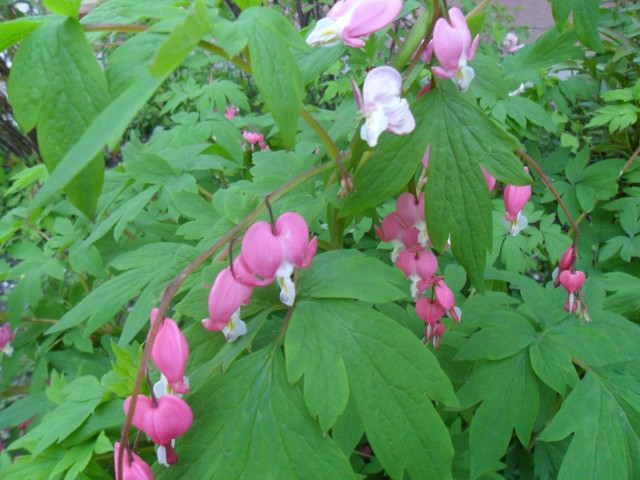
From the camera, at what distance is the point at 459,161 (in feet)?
2.70

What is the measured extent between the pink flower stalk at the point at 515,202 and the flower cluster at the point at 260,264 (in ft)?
1.67

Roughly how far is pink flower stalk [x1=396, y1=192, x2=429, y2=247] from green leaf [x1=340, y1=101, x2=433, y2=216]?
13 cm

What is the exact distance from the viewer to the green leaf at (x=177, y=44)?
511 millimetres

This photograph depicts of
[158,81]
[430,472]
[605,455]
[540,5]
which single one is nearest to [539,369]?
[605,455]

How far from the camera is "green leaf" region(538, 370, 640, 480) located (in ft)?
3.21

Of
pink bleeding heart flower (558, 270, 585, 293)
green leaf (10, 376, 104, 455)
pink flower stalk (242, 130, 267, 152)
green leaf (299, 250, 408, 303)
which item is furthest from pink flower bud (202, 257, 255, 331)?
pink flower stalk (242, 130, 267, 152)

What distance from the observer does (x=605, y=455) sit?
38.9 inches

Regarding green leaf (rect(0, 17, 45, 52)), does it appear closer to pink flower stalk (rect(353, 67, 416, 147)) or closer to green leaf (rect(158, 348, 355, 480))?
pink flower stalk (rect(353, 67, 416, 147))

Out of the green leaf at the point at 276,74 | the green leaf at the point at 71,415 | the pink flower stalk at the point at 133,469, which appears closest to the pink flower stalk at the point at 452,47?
the green leaf at the point at 276,74

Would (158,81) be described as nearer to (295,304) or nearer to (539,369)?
(295,304)

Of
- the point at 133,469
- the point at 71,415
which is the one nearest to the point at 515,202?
the point at 133,469

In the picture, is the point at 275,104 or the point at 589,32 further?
the point at 589,32

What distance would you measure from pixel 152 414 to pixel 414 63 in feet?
2.17

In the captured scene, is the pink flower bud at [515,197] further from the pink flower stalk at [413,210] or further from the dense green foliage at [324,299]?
the pink flower stalk at [413,210]
